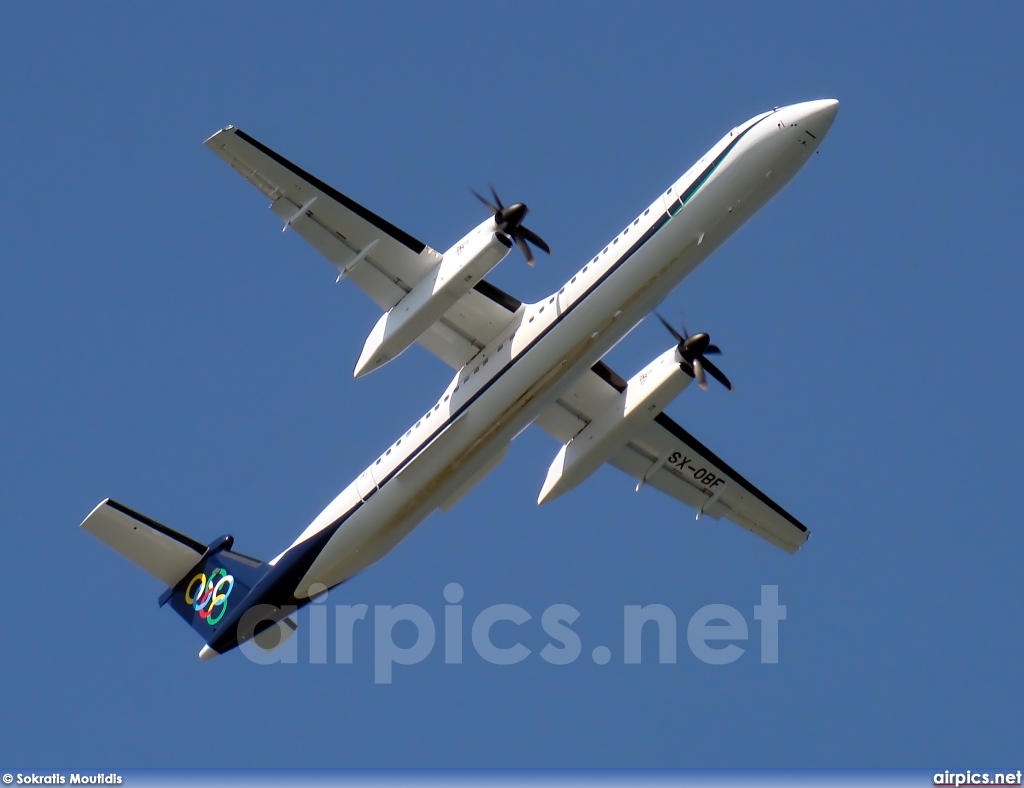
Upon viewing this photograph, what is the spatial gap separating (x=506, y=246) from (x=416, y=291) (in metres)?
1.97

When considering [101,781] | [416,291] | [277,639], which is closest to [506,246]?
[416,291]

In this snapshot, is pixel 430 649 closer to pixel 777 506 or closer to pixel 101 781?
pixel 101 781

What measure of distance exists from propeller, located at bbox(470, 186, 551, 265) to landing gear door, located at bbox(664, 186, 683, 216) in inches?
94.8

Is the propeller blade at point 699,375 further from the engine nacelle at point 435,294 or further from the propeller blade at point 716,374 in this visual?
the engine nacelle at point 435,294

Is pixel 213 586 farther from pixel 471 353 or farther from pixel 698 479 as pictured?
pixel 698 479

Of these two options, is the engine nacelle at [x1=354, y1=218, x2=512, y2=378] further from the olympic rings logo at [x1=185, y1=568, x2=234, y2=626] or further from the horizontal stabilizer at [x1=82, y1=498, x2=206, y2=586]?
the horizontal stabilizer at [x1=82, y1=498, x2=206, y2=586]

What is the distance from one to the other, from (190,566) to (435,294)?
8.40 meters

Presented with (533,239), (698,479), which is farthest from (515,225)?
(698,479)

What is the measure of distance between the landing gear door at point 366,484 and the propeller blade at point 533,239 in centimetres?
531

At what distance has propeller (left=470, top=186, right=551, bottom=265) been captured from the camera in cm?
2488

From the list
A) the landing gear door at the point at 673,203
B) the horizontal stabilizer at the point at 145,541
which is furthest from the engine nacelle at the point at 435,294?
the horizontal stabilizer at the point at 145,541

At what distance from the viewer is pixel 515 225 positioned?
2492cm

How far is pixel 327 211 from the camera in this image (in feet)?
85.3

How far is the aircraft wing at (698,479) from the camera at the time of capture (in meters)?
29.4
